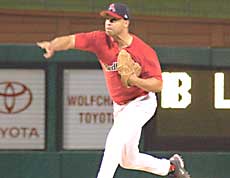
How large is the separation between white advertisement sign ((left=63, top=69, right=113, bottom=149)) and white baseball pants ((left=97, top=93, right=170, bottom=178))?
1.78 m

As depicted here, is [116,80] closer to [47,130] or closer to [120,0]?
[47,130]

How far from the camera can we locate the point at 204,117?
860 centimetres

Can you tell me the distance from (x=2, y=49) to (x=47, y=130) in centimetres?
100

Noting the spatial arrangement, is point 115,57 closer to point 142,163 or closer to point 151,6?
point 142,163

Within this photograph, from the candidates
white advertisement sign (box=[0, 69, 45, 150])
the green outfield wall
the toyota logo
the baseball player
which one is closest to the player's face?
the baseball player

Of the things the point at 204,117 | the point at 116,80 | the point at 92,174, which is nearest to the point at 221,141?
the point at 204,117

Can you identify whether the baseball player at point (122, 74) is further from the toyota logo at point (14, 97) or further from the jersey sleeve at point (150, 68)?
the toyota logo at point (14, 97)

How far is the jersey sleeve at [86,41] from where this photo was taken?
6.20 meters

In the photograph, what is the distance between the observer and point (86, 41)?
623cm

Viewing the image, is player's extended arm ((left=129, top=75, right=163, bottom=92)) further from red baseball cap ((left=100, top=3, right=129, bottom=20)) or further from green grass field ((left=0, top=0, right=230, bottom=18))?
green grass field ((left=0, top=0, right=230, bottom=18))

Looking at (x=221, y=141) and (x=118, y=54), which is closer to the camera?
(x=118, y=54)

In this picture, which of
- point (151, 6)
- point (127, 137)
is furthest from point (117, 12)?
point (151, 6)

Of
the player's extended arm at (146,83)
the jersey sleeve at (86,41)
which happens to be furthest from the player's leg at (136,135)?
the jersey sleeve at (86,41)

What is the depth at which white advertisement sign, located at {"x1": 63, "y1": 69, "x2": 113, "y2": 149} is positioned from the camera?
27.4 ft
